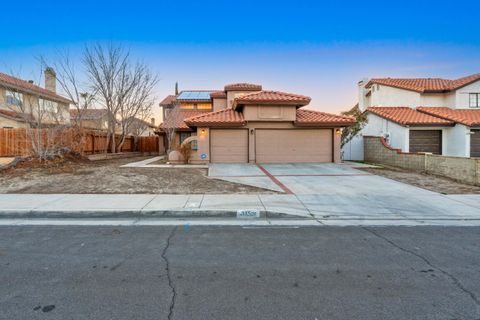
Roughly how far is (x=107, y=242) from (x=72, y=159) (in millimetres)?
13151

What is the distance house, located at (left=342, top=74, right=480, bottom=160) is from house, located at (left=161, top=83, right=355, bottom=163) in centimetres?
459

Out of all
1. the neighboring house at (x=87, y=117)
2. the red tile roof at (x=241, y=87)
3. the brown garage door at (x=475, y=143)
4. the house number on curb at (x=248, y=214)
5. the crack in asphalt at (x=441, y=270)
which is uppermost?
the red tile roof at (x=241, y=87)

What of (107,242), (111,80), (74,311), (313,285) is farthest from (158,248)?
(111,80)

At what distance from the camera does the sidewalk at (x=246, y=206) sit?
22.0 ft

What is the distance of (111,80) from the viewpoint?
22.7 meters

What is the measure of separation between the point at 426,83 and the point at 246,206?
84.2 ft

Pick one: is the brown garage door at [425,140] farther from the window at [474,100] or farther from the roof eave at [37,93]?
the roof eave at [37,93]

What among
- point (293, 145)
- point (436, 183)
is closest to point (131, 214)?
point (436, 183)

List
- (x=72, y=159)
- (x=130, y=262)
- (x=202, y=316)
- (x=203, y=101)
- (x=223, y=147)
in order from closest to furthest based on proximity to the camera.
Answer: (x=202, y=316) < (x=130, y=262) < (x=72, y=159) < (x=223, y=147) < (x=203, y=101)

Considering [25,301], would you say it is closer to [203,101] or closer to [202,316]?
[202,316]

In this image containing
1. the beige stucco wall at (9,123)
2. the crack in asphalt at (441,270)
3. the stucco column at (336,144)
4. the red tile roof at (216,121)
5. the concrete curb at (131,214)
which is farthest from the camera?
the beige stucco wall at (9,123)

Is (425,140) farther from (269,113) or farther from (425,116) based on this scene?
(269,113)

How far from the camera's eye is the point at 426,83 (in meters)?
24.5

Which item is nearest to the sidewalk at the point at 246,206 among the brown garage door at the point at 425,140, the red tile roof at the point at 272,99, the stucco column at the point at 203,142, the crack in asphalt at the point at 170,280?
the crack in asphalt at the point at 170,280
